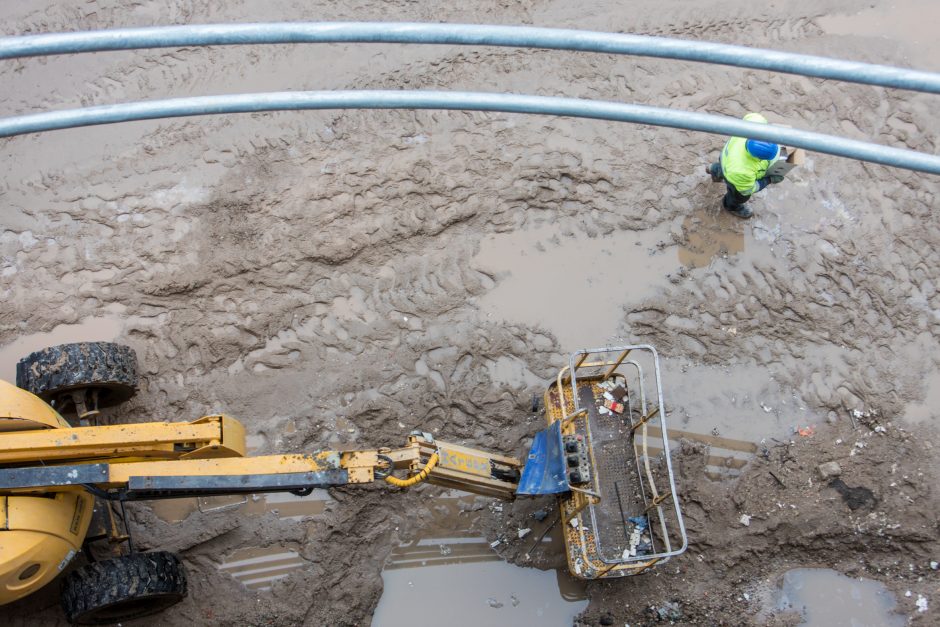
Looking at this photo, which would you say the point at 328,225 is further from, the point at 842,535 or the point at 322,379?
the point at 842,535

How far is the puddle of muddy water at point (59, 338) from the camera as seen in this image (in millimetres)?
6707

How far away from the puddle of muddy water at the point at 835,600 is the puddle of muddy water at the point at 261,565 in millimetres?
4015

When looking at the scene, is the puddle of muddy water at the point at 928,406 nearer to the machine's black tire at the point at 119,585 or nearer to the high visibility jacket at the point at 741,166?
the high visibility jacket at the point at 741,166

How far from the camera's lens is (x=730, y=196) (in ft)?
22.3

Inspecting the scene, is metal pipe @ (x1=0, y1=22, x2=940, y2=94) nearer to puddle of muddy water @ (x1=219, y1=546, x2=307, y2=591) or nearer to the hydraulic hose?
the hydraulic hose

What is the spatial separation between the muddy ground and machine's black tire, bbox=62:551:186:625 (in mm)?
488

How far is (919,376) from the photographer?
6.52 meters

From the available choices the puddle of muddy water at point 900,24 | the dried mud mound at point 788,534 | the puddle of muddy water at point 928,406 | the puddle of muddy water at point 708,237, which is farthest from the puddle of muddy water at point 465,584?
the puddle of muddy water at point 900,24

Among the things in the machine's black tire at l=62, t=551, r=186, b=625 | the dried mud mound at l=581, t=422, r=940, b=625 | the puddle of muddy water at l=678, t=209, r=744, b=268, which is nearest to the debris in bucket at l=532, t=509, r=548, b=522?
the dried mud mound at l=581, t=422, r=940, b=625

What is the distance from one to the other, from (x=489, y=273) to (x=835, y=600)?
13.1 feet

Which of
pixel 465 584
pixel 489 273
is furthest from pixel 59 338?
pixel 465 584

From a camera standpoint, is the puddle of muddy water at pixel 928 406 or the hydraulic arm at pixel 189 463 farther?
the puddle of muddy water at pixel 928 406

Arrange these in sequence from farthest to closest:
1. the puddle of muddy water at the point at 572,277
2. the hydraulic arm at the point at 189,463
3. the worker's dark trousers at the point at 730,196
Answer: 1. the puddle of muddy water at the point at 572,277
2. the worker's dark trousers at the point at 730,196
3. the hydraulic arm at the point at 189,463

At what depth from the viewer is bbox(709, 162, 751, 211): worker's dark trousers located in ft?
21.9
